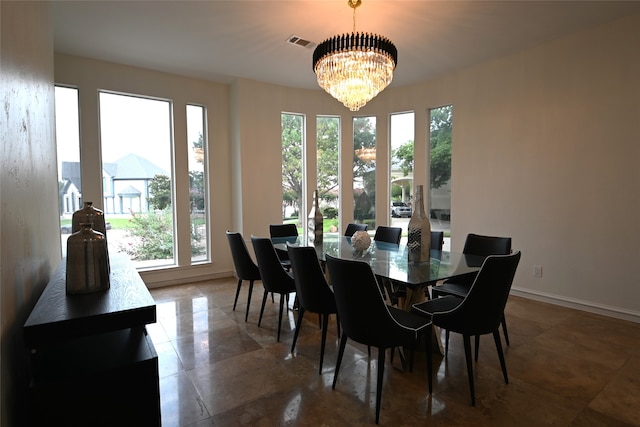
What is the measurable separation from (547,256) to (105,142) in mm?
5571

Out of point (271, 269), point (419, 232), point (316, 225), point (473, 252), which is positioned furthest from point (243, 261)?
point (473, 252)

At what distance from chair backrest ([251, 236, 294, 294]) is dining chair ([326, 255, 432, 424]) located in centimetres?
110

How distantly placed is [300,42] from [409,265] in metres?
2.70

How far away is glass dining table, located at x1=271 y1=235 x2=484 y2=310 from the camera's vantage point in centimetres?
229

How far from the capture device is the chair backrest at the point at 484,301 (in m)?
2.00

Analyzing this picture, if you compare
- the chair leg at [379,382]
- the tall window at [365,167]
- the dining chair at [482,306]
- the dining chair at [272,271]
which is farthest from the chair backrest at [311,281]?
the tall window at [365,167]

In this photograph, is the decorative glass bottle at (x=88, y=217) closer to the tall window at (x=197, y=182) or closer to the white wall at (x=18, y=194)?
the white wall at (x=18, y=194)

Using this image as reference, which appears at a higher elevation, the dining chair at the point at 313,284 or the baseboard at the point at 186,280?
the dining chair at the point at 313,284

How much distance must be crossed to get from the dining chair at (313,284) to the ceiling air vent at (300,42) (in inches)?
93.8

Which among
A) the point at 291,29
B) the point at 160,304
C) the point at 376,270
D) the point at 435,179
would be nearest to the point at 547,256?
the point at 435,179

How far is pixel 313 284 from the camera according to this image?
8.43 feet

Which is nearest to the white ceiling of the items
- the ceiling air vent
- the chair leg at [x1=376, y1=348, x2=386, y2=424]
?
the ceiling air vent

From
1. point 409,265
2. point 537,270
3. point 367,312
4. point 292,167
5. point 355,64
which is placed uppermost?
point 355,64

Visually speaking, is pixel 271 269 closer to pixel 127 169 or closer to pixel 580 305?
pixel 127 169
